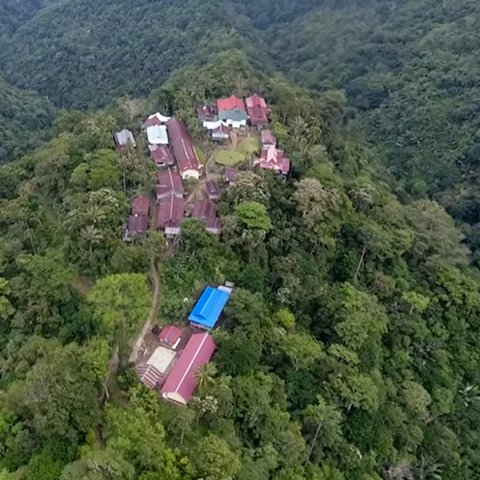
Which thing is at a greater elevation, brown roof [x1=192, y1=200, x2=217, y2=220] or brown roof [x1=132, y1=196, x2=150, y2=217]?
brown roof [x1=192, y1=200, x2=217, y2=220]

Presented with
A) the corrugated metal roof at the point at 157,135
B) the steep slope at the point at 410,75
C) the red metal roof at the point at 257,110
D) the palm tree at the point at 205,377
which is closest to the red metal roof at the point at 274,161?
the red metal roof at the point at 257,110

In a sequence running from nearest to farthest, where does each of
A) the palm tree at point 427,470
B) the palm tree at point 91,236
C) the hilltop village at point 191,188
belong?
the hilltop village at point 191,188 < the palm tree at point 91,236 < the palm tree at point 427,470

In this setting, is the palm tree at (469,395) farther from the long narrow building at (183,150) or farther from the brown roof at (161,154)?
the brown roof at (161,154)

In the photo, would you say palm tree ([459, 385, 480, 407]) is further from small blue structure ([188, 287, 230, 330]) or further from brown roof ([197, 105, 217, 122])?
brown roof ([197, 105, 217, 122])

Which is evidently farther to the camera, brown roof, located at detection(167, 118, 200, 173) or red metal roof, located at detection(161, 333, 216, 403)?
brown roof, located at detection(167, 118, 200, 173)

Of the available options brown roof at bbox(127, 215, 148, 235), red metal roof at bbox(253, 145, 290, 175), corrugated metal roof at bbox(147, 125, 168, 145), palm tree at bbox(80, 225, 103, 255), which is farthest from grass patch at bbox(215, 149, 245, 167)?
palm tree at bbox(80, 225, 103, 255)

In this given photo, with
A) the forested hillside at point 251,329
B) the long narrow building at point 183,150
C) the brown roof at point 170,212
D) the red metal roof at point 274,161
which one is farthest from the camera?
the red metal roof at point 274,161

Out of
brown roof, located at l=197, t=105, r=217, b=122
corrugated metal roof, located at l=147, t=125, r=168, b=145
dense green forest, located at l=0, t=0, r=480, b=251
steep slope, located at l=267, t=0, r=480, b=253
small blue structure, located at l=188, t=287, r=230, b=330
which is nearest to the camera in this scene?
small blue structure, located at l=188, t=287, r=230, b=330

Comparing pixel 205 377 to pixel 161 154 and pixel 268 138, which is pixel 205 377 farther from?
pixel 268 138
